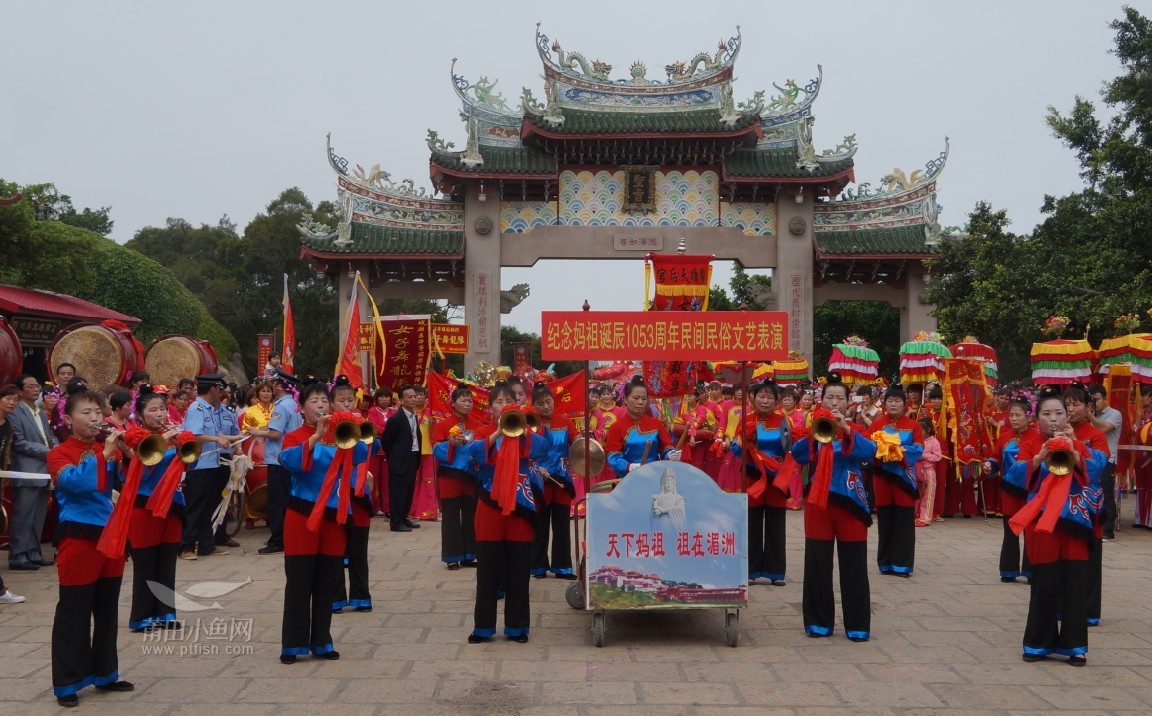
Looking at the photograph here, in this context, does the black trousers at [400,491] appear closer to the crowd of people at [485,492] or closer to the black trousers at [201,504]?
the crowd of people at [485,492]

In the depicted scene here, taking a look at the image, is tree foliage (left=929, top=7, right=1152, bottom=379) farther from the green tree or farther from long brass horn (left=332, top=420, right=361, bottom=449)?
the green tree

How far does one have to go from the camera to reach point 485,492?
5.93 metres

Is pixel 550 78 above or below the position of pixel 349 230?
above

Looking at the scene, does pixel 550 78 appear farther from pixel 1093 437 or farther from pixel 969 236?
pixel 1093 437

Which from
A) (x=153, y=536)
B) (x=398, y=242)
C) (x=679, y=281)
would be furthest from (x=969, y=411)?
(x=398, y=242)

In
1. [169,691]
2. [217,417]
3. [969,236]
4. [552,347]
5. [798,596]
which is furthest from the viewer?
[969,236]

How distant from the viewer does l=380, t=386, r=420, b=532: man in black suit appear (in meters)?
10.2

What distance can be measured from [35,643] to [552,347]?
3.54 m

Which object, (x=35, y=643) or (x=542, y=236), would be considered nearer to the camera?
(x=35, y=643)

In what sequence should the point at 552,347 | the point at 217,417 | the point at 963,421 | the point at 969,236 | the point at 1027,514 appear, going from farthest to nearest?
the point at 969,236
the point at 963,421
the point at 217,417
the point at 552,347
the point at 1027,514

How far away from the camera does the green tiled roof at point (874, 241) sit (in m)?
20.5

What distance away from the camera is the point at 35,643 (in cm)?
572

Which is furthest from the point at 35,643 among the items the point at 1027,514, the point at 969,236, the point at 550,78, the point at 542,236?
the point at 550,78

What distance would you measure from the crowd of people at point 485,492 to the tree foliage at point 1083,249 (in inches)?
161
